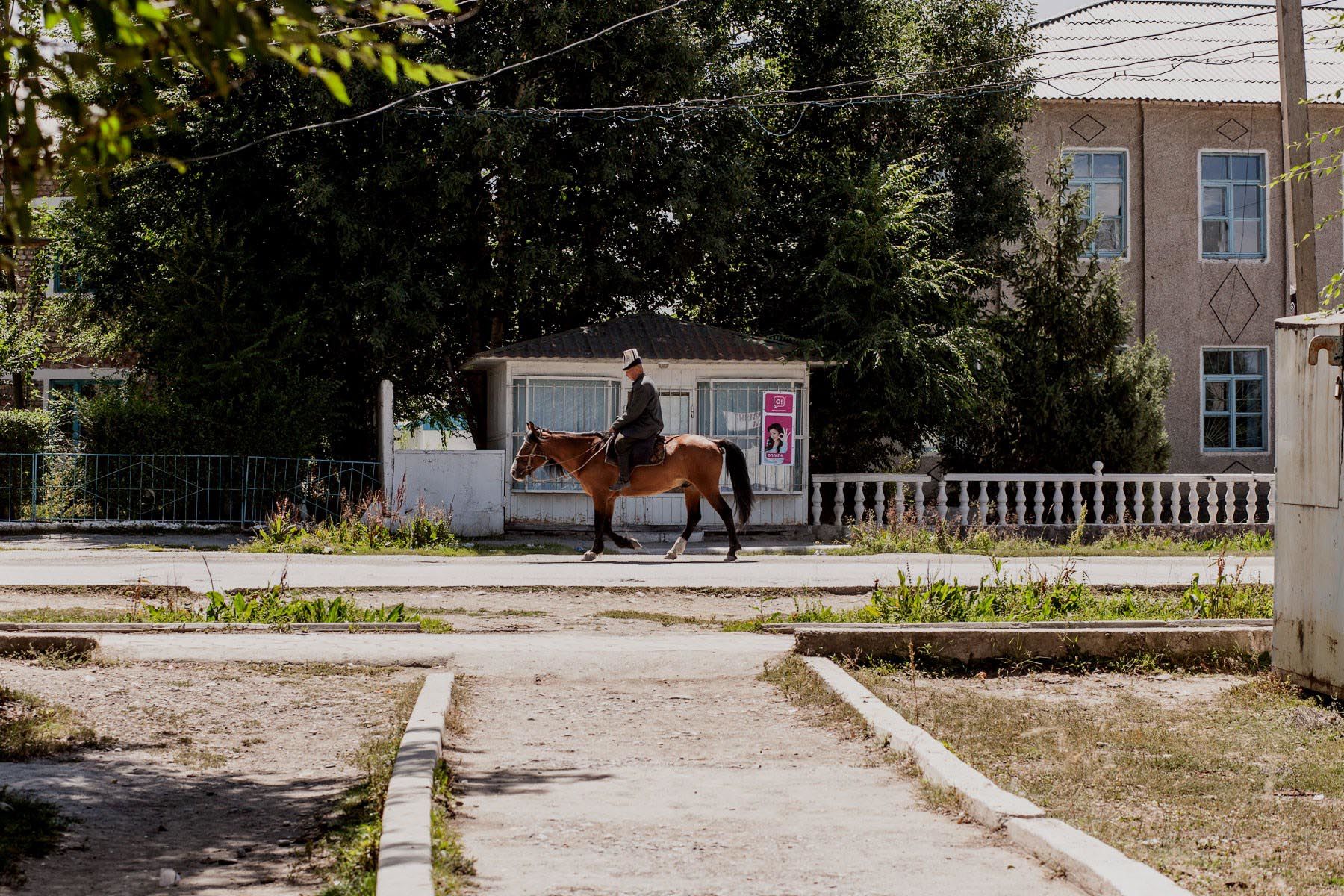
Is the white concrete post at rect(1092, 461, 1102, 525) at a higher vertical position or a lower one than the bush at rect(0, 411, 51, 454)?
lower

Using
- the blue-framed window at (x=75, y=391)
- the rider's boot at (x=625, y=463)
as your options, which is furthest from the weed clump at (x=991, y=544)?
the blue-framed window at (x=75, y=391)

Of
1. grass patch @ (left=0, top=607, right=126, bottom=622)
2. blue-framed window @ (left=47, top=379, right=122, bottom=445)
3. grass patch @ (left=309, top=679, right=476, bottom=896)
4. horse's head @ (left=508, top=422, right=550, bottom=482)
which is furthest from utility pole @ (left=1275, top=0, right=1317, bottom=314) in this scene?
blue-framed window @ (left=47, top=379, right=122, bottom=445)

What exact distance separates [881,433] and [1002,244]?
5452 millimetres

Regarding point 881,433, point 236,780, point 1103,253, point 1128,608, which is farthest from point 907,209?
point 236,780

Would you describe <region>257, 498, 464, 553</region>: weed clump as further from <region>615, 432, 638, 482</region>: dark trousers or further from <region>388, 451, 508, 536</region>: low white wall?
<region>615, 432, 638, 482</region>: dark trousers

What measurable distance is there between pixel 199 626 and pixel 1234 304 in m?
24.7

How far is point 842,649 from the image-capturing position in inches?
364

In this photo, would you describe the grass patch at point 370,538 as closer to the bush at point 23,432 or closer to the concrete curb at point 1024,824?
the bush at point 23,432

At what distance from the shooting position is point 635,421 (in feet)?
57.1

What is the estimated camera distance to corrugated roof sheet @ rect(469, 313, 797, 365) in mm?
21766

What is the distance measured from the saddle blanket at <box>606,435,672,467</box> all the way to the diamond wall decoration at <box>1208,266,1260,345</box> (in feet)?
53.1

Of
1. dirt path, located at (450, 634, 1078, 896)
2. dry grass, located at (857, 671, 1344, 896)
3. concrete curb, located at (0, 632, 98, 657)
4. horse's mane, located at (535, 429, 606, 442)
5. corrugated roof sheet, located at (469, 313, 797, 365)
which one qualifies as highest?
corrugated roof sheet, located at (469, 313, 797, 365)

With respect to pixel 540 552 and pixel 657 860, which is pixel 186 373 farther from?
pixel 657 860

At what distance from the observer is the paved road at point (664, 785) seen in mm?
4648
